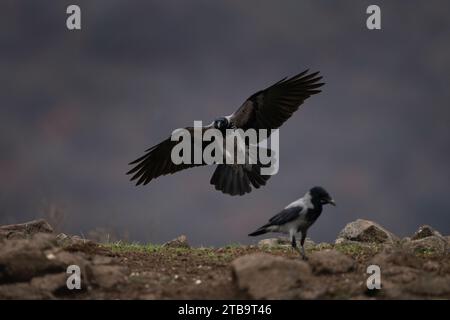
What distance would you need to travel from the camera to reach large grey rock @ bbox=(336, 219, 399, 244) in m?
12.9

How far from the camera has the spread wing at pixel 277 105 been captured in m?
12.7

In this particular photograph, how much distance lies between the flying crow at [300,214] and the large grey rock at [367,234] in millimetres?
4070

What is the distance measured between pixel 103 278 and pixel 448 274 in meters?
4.25

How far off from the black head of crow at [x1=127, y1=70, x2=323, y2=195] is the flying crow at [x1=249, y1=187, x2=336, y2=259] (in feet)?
11.6

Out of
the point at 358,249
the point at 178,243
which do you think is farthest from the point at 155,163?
the point at 358,249

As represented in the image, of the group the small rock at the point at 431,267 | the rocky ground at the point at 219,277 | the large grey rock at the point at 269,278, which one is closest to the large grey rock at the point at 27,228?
the rocky ground at the point at 219,277

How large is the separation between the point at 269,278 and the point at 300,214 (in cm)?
211

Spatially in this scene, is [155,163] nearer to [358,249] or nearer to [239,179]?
[239,179]

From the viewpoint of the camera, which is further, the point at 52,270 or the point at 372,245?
the point at 372,245
